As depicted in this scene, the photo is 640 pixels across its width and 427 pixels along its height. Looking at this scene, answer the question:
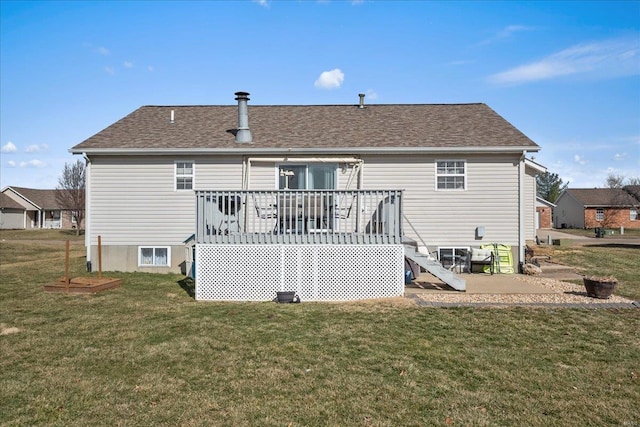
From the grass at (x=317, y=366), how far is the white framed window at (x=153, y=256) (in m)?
4.46

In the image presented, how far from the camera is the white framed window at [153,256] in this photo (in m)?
12.3

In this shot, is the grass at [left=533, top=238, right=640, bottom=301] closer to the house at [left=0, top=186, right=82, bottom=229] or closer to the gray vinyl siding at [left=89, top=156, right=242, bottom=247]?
the gray vinyl siding at [left=89, top=156, right=242, bottom=247]

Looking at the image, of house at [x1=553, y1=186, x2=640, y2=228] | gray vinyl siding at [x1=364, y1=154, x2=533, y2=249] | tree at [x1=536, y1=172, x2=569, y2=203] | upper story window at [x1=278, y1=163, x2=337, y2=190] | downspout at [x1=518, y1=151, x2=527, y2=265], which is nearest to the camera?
downspout at [x1=518, y1=151, x2=527, y2=265]

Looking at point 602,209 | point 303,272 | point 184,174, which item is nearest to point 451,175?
point 303,272

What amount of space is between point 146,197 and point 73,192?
3141cm

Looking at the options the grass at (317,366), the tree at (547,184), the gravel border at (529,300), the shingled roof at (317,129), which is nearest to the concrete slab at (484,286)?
the gravel border at (529,300)

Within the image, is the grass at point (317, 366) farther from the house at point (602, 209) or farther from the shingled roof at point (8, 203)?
the house at point (602, 209)

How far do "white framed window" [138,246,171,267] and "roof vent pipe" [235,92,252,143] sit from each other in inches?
157

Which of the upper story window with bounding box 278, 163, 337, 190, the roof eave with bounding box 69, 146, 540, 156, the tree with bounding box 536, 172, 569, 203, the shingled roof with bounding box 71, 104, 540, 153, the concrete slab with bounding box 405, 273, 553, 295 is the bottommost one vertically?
the concrete slab with bounding box 405, 273, 553, 295

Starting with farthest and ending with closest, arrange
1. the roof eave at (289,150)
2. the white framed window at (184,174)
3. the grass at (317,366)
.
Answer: the white framed window at (184,174) < the roof eave at (289,150) < the grass at (317,366)

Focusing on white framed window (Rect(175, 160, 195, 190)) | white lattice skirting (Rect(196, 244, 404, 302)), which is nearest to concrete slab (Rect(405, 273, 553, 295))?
white lattice skirting (Rect(196, 244, 404, 302))

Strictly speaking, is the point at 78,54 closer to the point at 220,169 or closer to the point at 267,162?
the point at 220,169

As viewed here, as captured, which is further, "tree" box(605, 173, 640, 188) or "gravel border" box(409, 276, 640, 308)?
"tree" box(605, 173, 640, 188)

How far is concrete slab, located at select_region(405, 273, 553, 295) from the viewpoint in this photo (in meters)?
9.01
